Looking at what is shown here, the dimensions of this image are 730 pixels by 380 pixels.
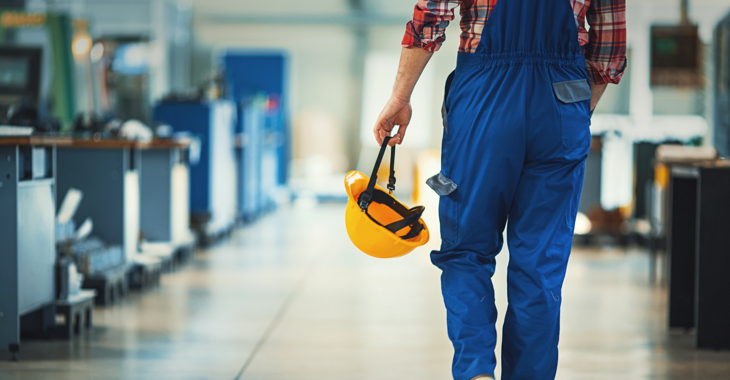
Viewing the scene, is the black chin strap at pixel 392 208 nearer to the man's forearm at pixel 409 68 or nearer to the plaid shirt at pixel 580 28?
the man's forearm at pixel 409 68

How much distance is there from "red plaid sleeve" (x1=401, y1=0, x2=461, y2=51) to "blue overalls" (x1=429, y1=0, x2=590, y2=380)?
95mm

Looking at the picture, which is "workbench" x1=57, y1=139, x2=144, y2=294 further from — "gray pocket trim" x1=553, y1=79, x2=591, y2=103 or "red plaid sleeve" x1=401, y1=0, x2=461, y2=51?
"gray pocket trim" x1=553, y1=79, x2=591, y2=103

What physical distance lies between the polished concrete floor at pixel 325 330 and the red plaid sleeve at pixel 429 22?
1234 millimetres

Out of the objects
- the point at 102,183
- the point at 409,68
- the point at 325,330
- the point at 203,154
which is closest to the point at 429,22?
the point at 409,68

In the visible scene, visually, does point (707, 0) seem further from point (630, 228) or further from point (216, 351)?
point (216, 351)

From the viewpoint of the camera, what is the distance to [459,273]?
69.1 inches

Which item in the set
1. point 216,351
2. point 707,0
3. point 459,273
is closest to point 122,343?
point 216,351

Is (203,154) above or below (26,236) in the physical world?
above

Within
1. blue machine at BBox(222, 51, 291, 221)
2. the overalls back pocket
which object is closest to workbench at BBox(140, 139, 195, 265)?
blue machine at BBox(222, 51, 291, 221)

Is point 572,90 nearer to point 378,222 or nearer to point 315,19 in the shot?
point 378,222

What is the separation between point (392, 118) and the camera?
1.83 metres

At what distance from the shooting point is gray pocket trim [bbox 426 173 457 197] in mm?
1739

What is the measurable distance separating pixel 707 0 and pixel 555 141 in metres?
12.2

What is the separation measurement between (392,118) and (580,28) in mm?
517
